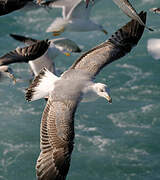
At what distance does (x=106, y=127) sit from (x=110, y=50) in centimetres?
377

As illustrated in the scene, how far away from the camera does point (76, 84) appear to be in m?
8.43

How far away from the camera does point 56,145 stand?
7.43 metres

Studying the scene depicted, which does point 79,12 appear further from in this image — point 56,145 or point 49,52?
point 56,145

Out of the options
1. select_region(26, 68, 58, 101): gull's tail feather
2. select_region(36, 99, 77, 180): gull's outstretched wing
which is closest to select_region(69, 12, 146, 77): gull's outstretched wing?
select_region(26, 68, 58, 101): gull's tail feather

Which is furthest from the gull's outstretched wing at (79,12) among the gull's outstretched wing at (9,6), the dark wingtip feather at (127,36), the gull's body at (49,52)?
the dark wingtip feather at (127,36)

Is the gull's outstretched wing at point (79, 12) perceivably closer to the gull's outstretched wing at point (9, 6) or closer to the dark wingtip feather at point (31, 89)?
the gull's outstretched wing at point (9, 6)

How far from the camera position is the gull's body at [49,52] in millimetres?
11484

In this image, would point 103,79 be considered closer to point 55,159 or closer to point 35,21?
point 35,21

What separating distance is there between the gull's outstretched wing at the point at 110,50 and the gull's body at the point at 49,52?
213 centimetres

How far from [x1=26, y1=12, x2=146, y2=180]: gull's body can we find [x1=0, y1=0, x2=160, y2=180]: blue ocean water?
3.00 meters

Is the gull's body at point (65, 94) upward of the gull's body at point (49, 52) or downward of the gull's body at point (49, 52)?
upward

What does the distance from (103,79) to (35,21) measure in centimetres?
529

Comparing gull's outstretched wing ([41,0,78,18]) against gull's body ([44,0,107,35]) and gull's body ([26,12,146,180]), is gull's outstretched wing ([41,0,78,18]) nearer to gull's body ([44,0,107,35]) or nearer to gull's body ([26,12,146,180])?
gull's body ([44,0,107,35])

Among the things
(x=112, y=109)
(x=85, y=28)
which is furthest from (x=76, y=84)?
(x=112, y=109)
